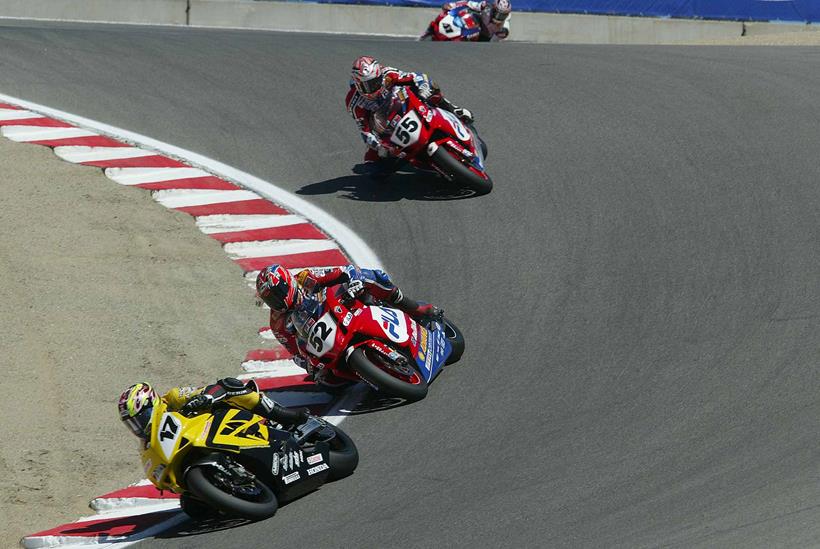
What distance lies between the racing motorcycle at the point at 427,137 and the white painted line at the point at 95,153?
339 centimetres

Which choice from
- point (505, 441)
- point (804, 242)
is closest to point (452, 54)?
point (804, 242)

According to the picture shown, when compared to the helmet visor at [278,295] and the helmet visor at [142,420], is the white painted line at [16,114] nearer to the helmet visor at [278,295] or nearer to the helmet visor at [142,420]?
the helmet visor at [278,295]

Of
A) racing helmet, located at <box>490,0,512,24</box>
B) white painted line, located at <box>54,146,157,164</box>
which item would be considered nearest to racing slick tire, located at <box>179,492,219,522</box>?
white painted line, located at <box>54,146,157,164</box>

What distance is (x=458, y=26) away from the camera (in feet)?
74.3

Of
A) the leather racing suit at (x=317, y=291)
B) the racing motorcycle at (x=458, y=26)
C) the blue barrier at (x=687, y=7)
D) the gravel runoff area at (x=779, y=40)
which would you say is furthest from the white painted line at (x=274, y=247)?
the blue barrier at (x=687, y=7)

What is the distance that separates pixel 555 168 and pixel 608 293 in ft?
12.4

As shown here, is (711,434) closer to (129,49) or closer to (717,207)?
Result: (717,207)

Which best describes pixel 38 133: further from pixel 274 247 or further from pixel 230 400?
pixel 230 400

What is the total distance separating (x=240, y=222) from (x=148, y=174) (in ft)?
5.79

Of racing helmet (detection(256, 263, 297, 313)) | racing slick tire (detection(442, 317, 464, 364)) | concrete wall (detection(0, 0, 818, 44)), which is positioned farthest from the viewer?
concrete wall (detection(0, 0, 818, 44))

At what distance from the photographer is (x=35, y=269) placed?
12.8 meters

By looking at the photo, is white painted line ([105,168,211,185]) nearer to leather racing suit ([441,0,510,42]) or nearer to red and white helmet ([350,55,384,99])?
red and white helmet ([350,55,384,99])

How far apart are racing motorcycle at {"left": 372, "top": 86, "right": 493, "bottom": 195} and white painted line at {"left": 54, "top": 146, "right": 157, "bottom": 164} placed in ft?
11.1

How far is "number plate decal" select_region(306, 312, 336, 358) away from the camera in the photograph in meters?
10.0
